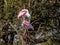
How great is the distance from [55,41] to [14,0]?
878 millimetres

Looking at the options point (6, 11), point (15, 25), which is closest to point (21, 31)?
point (15, 25)

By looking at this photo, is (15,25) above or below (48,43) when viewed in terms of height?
above

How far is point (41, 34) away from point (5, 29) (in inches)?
21.6

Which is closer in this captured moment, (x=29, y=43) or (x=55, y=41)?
(x=29, y=43)

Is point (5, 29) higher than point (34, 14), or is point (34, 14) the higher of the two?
point (34, 14)

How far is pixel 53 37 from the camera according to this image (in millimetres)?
3391

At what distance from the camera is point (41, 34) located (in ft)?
11.0

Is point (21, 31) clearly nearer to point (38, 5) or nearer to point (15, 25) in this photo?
point (15, 25)

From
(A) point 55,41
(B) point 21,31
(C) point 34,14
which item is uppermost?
(C) point 34,14

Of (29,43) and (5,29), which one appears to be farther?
(5,29)

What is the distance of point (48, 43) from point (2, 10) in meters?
0.84

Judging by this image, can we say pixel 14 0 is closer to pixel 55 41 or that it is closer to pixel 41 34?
pixel 41 34

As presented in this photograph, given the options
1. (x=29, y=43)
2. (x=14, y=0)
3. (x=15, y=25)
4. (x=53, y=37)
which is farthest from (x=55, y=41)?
(x=14, y=0)

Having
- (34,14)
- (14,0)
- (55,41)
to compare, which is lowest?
(55,41)
